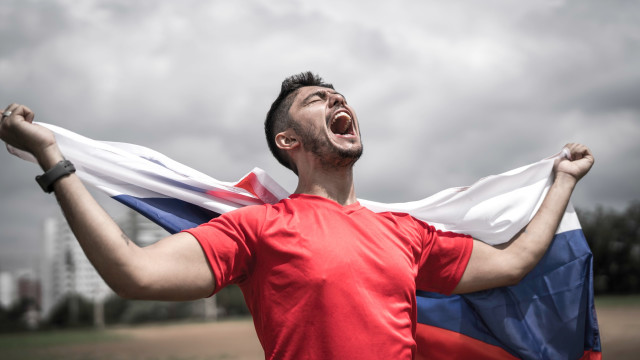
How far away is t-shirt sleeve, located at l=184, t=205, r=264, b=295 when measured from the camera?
2182 mm

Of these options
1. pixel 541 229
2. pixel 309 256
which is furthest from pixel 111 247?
pixel 541 229

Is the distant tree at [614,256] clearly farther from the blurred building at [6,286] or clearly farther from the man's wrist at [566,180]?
the blurred building at [6,286]

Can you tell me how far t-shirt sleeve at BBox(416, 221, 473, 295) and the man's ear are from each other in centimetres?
84

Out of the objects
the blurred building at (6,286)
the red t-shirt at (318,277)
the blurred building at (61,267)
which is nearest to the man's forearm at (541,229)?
the red t-shirt at (318,277)

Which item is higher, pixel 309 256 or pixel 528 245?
pixel 309 256

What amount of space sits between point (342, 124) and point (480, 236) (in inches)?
46.2

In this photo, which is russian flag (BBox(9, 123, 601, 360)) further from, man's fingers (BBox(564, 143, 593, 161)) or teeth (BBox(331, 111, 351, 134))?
teeth (BBox(331, 111, 351, 134))

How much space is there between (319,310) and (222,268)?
45 centimetres

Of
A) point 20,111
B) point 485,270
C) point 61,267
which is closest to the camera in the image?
point 20,111

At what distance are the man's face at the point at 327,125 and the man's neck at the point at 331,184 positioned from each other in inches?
2.0

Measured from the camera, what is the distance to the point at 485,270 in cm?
291

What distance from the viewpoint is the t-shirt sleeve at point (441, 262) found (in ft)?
9.14

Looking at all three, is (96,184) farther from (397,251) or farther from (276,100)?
(397,251)

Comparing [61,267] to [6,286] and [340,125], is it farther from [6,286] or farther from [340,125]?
[340,125]
